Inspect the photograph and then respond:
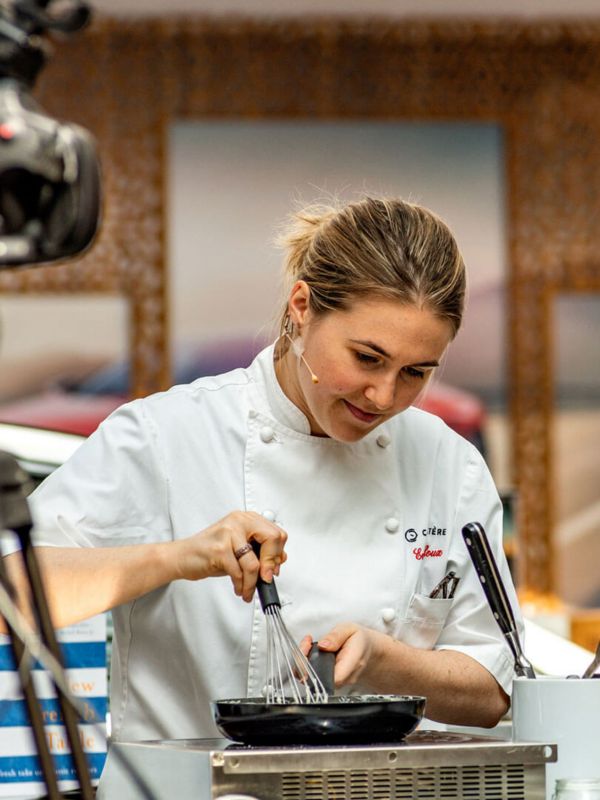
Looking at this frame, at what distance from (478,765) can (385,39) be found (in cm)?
427

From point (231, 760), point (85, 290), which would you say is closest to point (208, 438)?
point (231, 760)

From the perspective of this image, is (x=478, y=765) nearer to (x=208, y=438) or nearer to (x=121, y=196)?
(x=208, y=438)

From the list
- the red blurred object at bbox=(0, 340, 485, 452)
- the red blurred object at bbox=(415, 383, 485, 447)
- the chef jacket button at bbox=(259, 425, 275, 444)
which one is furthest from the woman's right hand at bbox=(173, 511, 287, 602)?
the red blurred object at bbox=(415, 383, 485, 447)

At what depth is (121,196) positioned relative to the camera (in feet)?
16.2

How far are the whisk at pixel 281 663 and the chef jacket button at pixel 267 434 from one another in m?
0.26

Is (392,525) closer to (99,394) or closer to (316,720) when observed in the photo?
(316,720)

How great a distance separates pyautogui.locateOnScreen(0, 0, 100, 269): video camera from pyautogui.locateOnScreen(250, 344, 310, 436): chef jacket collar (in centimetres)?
75

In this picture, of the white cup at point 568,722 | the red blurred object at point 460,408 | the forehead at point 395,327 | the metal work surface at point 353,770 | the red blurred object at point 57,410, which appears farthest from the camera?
the red blurred object at point 460,408

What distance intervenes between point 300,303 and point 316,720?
24.5 inches

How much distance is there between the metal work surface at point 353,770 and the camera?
1055 mm

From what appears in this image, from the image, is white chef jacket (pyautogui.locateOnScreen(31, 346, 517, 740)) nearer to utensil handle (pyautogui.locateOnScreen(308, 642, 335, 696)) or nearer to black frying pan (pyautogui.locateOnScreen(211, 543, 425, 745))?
utensil handle (pyautogui.locateOnScreen(308, 642, 335, 696))

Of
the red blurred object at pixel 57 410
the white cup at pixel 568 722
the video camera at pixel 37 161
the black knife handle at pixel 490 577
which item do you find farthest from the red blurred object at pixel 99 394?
the video camera at pixel 37 161

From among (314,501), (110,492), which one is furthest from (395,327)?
(110,492)

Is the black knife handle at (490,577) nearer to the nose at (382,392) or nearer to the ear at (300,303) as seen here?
the nose at (382,392)
